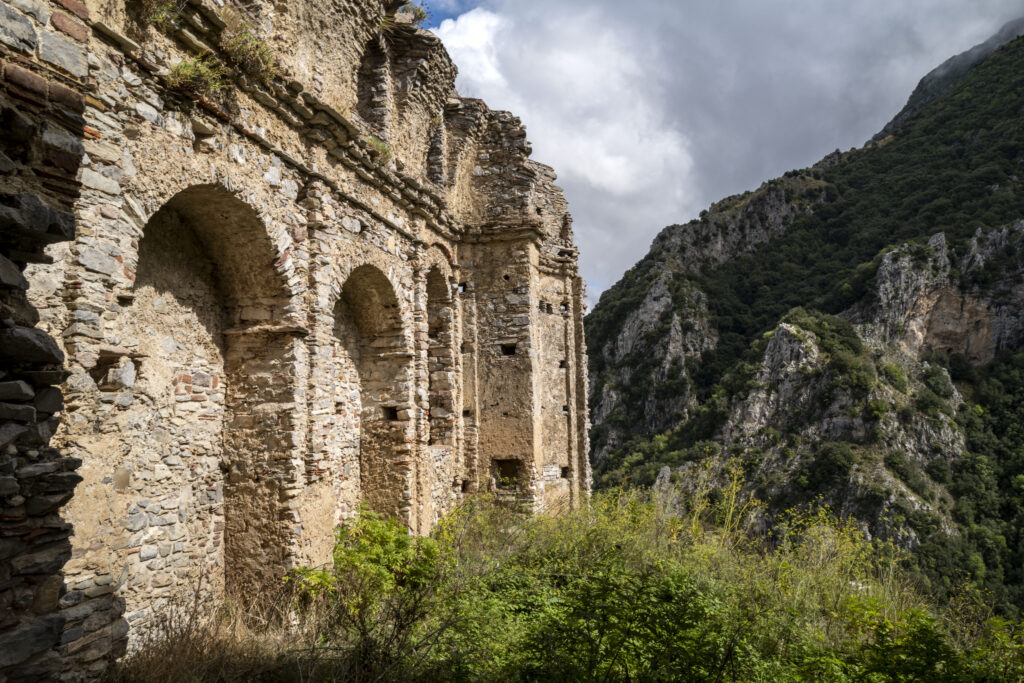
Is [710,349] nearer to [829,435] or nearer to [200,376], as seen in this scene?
[829,435]

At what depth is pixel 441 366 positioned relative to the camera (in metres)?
10.5

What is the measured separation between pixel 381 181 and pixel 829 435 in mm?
33602

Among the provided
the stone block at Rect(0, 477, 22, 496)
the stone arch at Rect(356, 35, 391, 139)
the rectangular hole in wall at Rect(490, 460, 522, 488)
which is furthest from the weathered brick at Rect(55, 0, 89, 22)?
the rectangular hole in wall at Rect(490, 460, 522, 488)

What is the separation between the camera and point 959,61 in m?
63.8

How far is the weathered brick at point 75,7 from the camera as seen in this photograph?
9.21 ft

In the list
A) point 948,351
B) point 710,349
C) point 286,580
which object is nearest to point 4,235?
point 286,580

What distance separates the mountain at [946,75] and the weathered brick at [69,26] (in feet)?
235

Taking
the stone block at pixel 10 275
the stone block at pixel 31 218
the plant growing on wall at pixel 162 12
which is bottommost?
the stone block at pixel 10 275

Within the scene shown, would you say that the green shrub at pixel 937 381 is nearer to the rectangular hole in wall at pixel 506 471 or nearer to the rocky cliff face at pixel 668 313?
the rocky cliff face at pixel 668 313

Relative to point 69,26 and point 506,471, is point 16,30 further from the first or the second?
point 506,471

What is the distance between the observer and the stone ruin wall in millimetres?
2443

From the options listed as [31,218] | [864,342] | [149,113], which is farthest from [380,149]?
[864,342]

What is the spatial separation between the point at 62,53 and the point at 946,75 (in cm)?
8267

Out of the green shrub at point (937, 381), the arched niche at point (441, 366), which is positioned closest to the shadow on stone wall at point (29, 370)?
the arched niche at point (441, 366)
